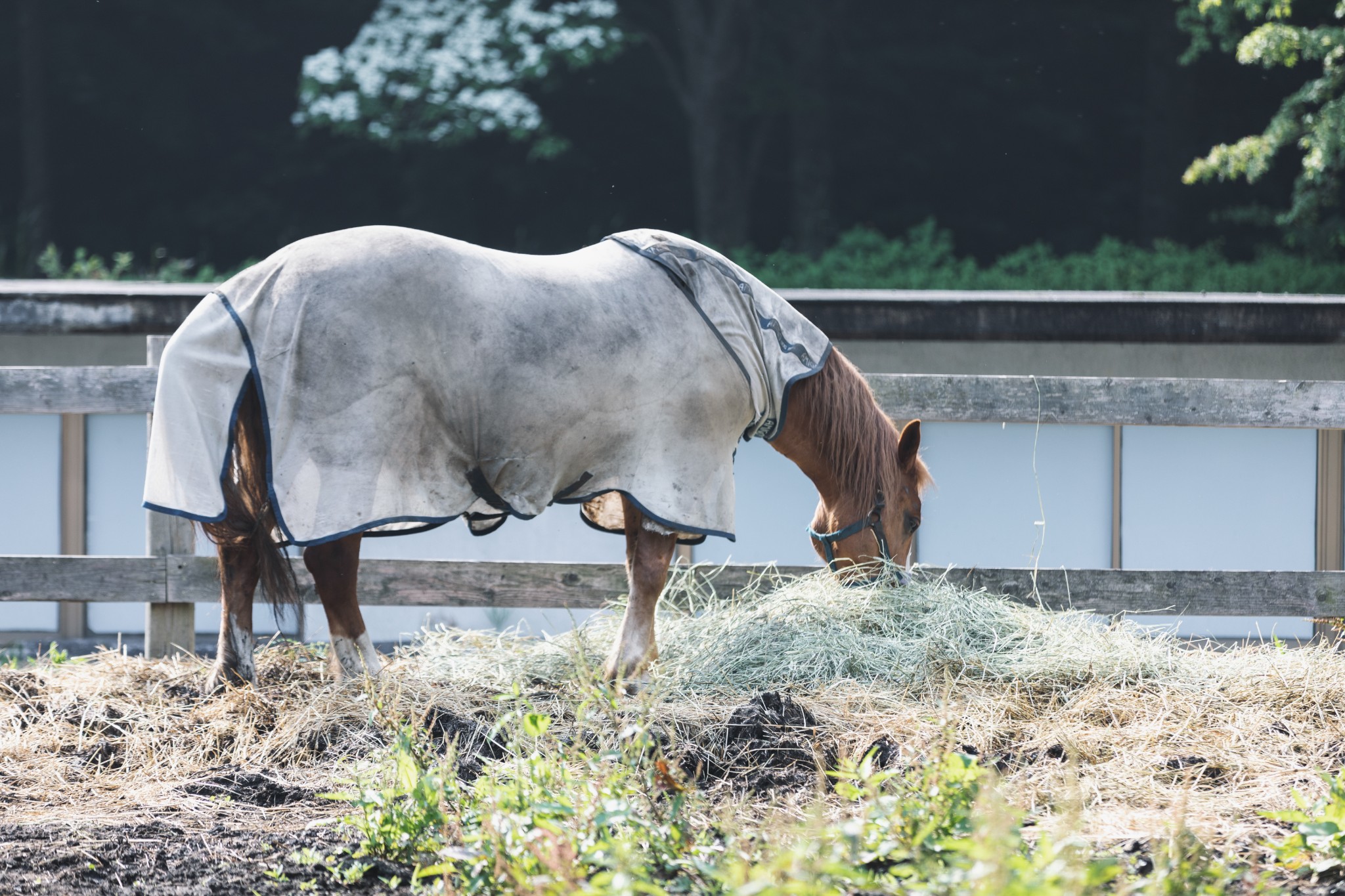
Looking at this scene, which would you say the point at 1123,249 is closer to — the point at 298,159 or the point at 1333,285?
the point at 1333,285

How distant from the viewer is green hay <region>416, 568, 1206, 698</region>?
3713 mm

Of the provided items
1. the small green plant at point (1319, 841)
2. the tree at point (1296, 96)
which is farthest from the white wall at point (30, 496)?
the tree at point (1296, 96)

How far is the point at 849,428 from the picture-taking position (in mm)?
4055

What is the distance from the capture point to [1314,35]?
8461 millimetres

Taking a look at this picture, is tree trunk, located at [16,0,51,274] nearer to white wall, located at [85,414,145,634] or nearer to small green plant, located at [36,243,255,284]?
small green plant, located at [36,243,255,284]

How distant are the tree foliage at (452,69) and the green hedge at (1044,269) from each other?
4.34 metres

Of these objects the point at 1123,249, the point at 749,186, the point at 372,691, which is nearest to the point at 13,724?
the point at 372,691

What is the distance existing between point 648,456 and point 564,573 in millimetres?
1019

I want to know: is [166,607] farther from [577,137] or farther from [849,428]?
[577,137]

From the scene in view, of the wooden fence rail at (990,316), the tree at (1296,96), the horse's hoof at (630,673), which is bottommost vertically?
the horse's hoof at (630,673)

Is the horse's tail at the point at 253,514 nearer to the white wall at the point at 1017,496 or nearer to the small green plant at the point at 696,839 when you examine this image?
the small green plant at the point at 696,839

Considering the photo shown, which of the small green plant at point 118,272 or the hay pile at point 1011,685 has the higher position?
the small green plant at point 118,272

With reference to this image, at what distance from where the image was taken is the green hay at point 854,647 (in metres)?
3.71

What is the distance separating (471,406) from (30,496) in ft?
10.9
